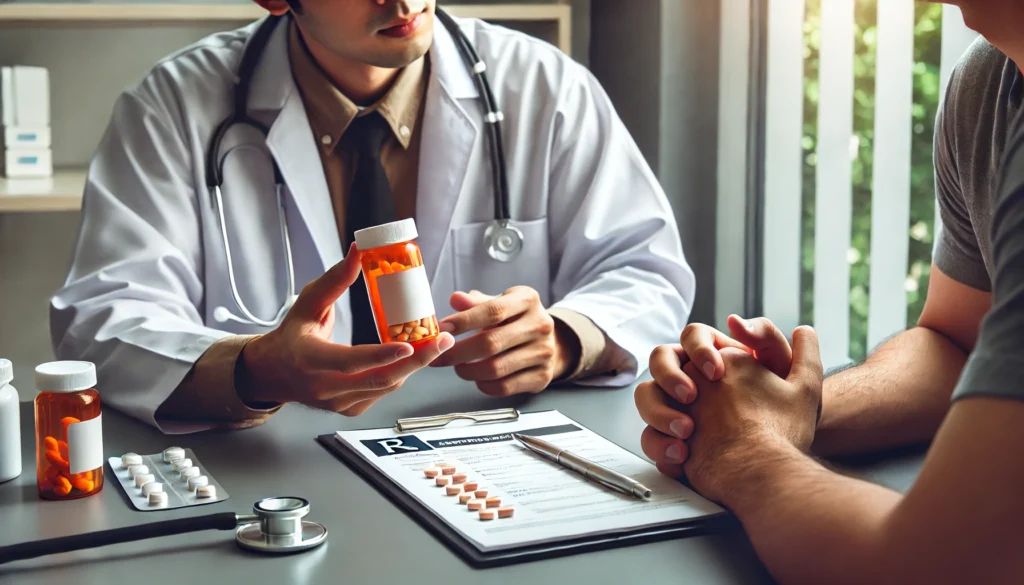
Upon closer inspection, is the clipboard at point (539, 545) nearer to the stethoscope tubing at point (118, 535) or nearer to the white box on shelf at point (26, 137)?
the stethoscope tubing at point (118, 535)

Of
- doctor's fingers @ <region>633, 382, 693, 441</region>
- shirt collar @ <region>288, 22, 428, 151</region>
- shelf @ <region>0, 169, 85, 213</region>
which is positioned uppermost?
shirt collar @ <region>288, 22, 428, 151</region>

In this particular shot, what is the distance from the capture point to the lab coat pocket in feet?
5.68

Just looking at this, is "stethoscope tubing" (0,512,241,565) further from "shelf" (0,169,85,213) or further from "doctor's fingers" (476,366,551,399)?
"shelf" (0,169,85,213)

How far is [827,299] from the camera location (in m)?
2.36

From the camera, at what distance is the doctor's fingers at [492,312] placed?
1247 millimetres

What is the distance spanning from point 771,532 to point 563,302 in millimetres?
739

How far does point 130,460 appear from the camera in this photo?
1030 millimetres

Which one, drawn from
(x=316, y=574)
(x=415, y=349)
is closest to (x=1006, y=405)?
(x=316, y=574)

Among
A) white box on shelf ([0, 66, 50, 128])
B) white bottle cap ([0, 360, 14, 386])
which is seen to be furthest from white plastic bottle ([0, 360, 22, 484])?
white box on shelf ([0, 66, 50, 128])

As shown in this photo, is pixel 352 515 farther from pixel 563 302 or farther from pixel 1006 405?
pixel 563 302

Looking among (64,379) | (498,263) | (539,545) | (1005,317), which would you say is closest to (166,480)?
(64,379)

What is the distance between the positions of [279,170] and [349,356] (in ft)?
2.09

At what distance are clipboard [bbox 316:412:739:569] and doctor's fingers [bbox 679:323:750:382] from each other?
0.17 metres

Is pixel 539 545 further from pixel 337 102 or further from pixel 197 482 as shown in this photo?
pixel 337 102
